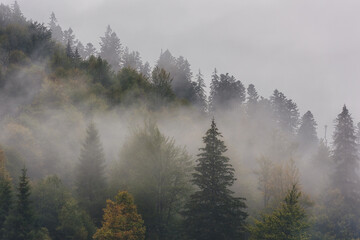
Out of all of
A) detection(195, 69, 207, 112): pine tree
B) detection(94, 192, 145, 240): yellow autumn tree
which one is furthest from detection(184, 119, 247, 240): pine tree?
detection(195, 69, 207, 112): pine tree

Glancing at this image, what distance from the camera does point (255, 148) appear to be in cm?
7544

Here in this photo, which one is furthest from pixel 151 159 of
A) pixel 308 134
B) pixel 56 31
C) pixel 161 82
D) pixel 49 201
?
pixel 56 31

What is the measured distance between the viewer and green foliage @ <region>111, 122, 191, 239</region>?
3869 centimetres

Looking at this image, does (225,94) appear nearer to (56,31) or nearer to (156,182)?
(156,182)

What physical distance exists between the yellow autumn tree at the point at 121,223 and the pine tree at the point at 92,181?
855 centimetres

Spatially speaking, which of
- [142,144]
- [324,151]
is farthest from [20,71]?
[324,151]

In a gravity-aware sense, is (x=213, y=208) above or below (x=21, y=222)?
above

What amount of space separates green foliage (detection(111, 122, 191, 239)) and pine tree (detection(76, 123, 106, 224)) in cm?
309

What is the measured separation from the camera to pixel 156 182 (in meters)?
39.8

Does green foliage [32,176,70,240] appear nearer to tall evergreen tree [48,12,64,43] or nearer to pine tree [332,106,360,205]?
pine tree [332,106,360,205]

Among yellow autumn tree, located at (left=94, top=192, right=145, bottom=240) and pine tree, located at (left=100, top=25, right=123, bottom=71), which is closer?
yellow autumn tree, located at (left=94, top=192, right=145, bottom=240)

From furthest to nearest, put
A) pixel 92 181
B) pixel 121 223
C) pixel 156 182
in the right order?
pixel 92 181, pixel 156 182, pixel 121 223

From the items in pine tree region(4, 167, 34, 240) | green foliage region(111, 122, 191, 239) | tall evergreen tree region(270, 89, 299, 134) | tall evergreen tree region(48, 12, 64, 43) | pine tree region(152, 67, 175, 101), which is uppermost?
tall evergreen tree region(48, 12, 64, 43)

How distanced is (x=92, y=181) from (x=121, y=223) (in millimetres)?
12935
